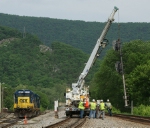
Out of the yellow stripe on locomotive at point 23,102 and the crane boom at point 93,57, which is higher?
the crane boom at point 93,57

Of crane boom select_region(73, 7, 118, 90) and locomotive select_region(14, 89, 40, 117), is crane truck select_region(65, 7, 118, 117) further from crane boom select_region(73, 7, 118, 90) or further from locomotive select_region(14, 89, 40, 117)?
locomotive select_region(14, 89, 40, 117)

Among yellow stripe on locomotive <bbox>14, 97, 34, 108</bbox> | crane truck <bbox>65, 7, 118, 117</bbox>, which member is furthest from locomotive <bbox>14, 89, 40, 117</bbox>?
crane truck <bbox>65, 7, 118, 117</bbox>

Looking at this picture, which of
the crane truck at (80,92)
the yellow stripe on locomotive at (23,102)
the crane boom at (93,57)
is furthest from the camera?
the yellow stripe on locomotive at (23,102)

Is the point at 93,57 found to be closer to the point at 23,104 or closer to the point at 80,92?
the point at 80,92

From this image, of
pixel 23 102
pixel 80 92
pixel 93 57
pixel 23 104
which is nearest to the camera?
pixel 80 92

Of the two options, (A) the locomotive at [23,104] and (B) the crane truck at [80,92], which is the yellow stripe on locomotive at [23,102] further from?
(B) the crane truck at [80,92]

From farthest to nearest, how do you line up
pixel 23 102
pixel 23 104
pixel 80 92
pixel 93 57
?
pixel 23 102 < pixel 23 104 < pixel 93 57 < pixel 80 92

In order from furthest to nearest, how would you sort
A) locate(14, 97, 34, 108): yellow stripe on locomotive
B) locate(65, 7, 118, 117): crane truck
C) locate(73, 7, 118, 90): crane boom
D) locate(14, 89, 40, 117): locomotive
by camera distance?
locate(14, 97, 34, 108): yellow stripe on locomotive → locate(14, 89, 40, 117): locomotive → locate(73, 7, 118, 90): crane boom → locate(65, 7, 118, 117): crane truck

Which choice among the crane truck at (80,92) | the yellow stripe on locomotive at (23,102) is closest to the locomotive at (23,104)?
the yellow stripe on locomotive at (23,102)

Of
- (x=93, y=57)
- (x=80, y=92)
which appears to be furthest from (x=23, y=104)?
(x=93, y=57)

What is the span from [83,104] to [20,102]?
543 inches

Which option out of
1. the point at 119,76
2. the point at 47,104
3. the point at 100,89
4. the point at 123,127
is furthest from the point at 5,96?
the point at 123,127

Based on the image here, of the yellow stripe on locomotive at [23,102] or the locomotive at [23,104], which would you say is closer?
the locomotive at [23,104]

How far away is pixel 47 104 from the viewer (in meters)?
187
